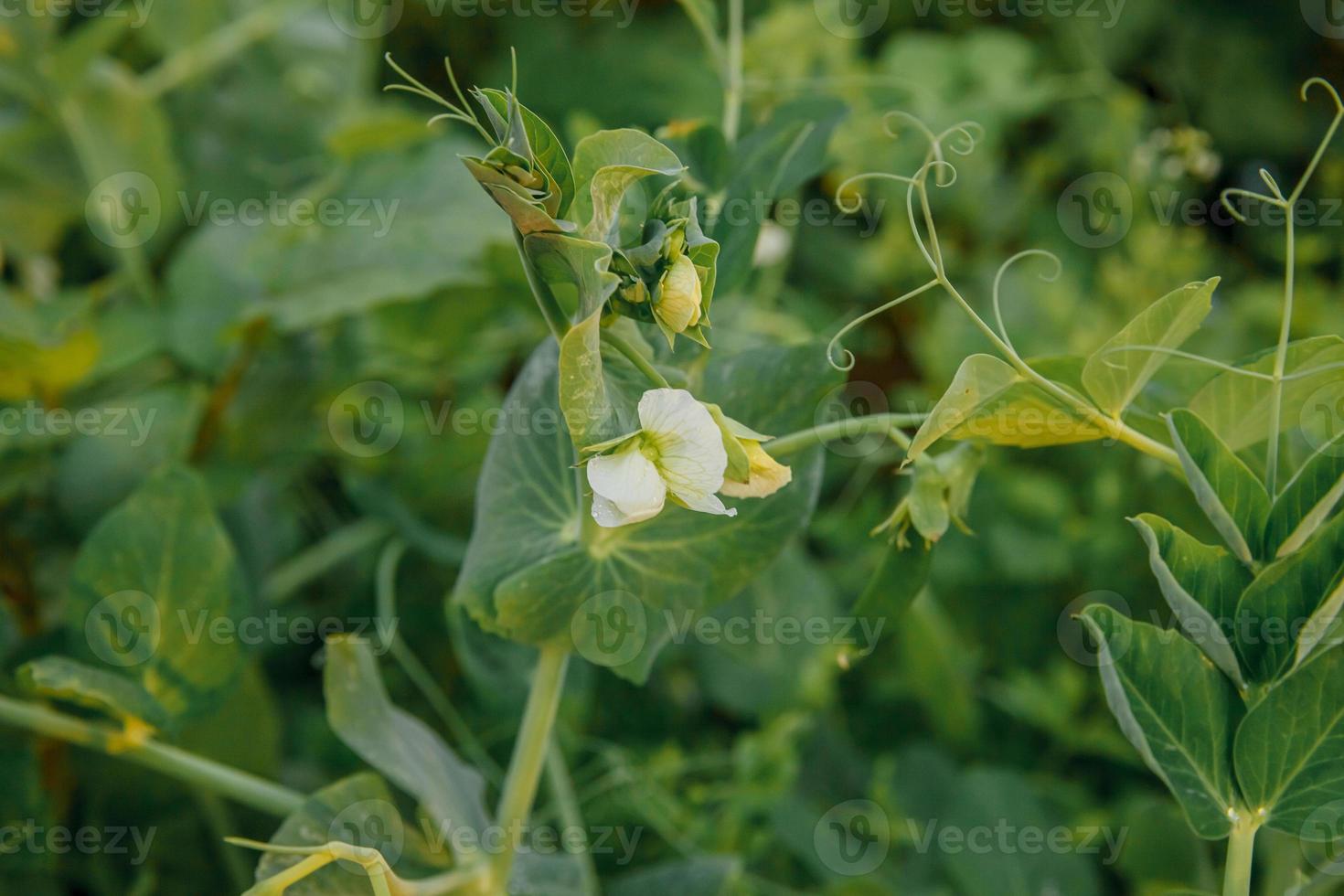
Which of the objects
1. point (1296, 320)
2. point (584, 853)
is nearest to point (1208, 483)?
point (584, 853)

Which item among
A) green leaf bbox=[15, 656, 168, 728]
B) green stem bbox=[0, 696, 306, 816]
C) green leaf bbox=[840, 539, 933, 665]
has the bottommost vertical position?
green stem bbox=[0, 696, 306, 816]

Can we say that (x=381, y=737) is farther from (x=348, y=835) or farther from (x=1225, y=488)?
(x=1225, y=488)

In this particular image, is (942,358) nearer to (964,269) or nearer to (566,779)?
(964,269)

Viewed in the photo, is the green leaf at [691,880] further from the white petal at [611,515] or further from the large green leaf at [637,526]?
the white petal at [611,515]

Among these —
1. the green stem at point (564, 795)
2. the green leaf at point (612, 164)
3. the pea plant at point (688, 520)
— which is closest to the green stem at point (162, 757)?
the pea plant at point (688, 520)

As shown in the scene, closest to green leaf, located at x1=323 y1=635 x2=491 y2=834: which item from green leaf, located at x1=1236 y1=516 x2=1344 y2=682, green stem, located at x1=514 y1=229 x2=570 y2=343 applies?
green stem, located at x1=514 y1=229 x2=570 y2=343

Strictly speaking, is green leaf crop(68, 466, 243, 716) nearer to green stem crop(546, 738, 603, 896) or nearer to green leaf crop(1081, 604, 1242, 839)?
green stem crop(546, 738, 603, 896)

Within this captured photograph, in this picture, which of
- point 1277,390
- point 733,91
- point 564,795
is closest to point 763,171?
point 733,91
